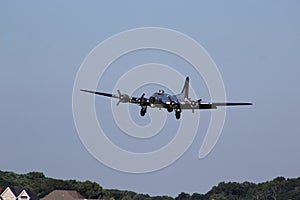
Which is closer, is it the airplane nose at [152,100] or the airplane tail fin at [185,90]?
the airplane nose at [152,100]

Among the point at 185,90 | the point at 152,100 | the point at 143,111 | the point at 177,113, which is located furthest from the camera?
the point at 185,90

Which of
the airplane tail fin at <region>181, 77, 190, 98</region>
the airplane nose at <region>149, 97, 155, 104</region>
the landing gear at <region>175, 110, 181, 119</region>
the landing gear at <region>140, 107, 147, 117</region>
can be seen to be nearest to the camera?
the landing gear at <region>175, 110, 181, 119</region>

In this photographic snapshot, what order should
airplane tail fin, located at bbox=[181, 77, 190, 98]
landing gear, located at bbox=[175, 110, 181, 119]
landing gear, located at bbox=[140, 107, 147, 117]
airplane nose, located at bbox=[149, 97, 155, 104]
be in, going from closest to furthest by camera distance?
landing gear, located at bbox=[175, 110, 181, 119], landing gear, located at bbox=[140, 107, 147, 117], airplane nose, located at bbox=[149, 97, 155, 104], airplane tail fin, located at bbox=[181, 77, 190, 98]

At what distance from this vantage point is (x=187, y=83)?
130 m

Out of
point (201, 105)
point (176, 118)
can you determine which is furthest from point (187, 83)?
point (176, 118)

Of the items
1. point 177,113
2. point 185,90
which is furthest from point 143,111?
point 185,90

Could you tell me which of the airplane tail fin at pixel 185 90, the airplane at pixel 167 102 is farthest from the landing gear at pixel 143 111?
the airplane tail fin at pixel 185 90

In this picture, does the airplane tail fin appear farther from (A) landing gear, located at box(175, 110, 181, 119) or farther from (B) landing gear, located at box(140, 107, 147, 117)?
(A) landing gear, located at box(175, 110, 181, 119)

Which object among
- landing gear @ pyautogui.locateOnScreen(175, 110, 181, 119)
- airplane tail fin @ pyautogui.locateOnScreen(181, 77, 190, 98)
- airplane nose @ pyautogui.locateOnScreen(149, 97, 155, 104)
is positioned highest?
airplane tail fin @ pyautogui.locateOnScreen(181, 77, 190, 98)

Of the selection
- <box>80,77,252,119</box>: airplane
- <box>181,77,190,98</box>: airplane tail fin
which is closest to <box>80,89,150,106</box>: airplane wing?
<box>80,77,252,119</box>: airplane

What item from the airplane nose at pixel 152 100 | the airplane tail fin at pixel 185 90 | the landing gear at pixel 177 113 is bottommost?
the landing gear at pixel 177 113

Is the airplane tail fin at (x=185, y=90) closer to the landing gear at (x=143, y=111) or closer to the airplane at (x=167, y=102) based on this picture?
the airplane at (x=167, y=102)

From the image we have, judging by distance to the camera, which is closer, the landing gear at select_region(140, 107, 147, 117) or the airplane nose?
the landing gear at select_region(140, 107, 147, 117)

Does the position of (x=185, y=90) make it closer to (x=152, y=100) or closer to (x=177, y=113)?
(x=152, y=100)
